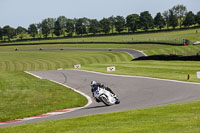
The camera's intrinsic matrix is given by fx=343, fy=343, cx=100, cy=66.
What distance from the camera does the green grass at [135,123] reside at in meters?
9.09

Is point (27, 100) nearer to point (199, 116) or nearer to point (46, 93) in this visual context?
point (46, 93)

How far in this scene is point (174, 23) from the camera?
147 metres

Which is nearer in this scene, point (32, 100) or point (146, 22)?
point (32, 100)

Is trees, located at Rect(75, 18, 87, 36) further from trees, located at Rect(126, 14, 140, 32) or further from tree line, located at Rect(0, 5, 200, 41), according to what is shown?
trees, located at Rect(126, 14, 140, 32)

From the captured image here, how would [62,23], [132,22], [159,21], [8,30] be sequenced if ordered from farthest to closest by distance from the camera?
[62,23]
[8,30]
[132,22]
[159,21]

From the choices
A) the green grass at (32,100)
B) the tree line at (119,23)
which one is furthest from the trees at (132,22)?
the green grass at (32,100)

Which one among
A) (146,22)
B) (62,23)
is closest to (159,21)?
(146,22)

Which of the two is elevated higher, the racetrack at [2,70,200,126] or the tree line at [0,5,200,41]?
the tree line at [0,5,200,41]

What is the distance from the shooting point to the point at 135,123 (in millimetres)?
→ 10227

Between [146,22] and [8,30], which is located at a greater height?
[146,22]

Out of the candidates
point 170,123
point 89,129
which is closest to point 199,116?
point 170,123

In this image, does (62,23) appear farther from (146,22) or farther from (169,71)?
(169,71)

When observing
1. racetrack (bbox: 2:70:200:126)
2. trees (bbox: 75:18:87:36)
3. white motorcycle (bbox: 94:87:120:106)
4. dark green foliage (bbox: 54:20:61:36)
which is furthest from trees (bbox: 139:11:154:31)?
white motorcycle (bbox: 94:87:120:106)

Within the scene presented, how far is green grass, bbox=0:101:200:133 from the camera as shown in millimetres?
9094
